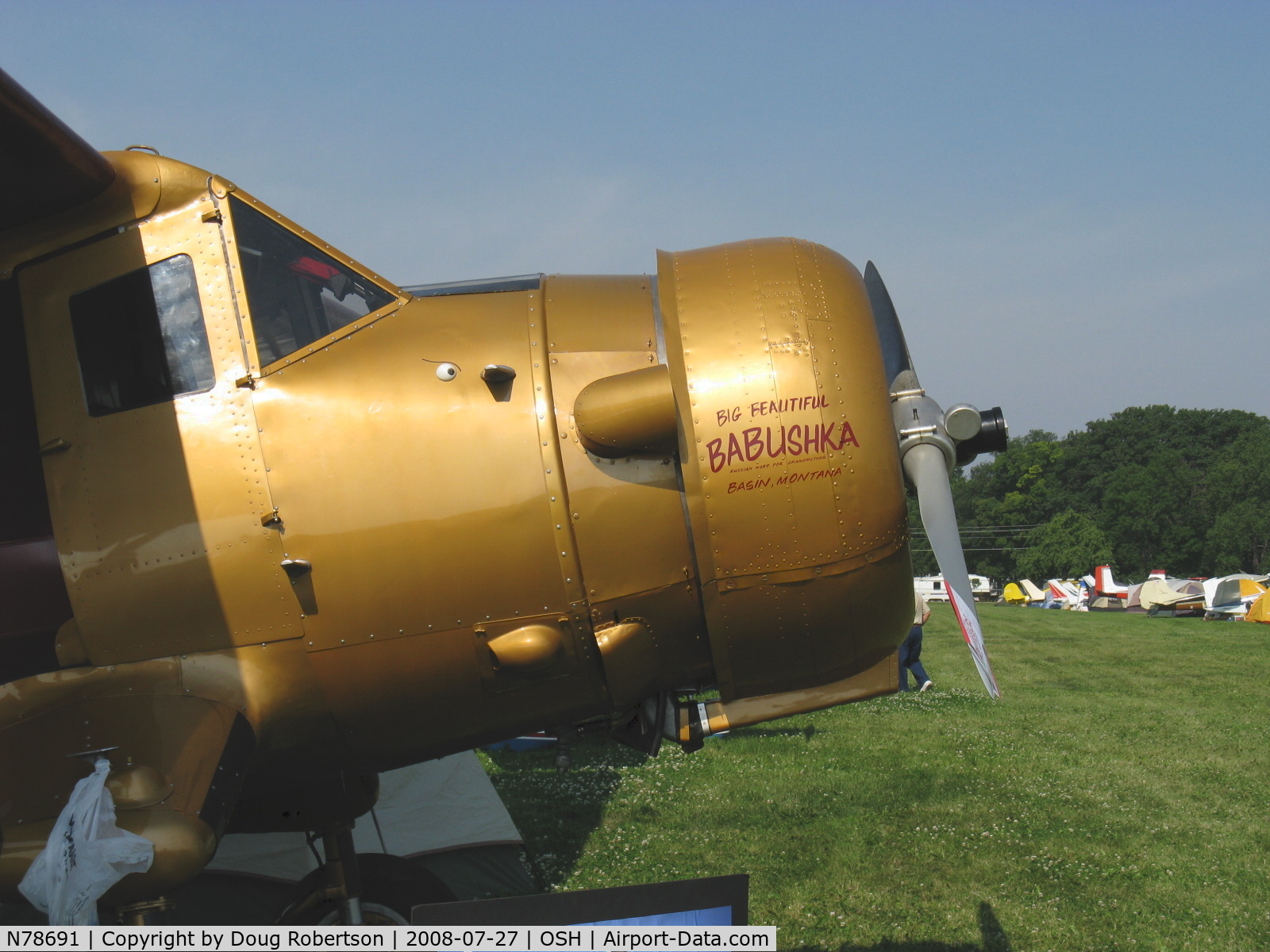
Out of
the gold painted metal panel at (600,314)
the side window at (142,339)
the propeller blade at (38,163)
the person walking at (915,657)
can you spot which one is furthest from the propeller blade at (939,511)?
the person walking at (915,657)

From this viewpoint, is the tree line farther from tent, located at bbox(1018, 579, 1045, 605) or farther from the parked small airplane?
the parked small airplane

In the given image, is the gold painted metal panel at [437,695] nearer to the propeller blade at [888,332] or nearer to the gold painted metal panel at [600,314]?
the gold painted metal panel at [600,314]

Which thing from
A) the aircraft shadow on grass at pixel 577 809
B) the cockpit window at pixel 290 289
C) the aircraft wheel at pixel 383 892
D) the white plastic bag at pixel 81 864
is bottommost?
the aircraft shadow on grass at pixel 577 809

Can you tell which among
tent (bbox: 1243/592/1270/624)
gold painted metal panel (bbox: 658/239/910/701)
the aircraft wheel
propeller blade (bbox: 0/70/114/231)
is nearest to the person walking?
the aircraft wheel

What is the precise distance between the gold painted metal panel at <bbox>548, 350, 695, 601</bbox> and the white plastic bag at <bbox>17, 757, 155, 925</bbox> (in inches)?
71.0

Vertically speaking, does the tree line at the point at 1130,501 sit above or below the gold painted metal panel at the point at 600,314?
below

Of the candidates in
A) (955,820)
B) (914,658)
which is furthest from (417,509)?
(914,658)

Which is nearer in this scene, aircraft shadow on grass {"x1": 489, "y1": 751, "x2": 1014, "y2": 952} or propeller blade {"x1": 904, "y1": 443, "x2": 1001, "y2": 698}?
propeller blade {"x1": 904, "y1": 443, "x2": 1001, "y2": 698}

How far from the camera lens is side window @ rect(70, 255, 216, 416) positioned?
412 centimetres

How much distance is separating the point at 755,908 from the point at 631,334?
434 centimetres

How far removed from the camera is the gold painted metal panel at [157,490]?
393 cm

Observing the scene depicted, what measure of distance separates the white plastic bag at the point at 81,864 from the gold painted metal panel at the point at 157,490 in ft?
2.71

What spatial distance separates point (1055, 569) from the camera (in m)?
81.9

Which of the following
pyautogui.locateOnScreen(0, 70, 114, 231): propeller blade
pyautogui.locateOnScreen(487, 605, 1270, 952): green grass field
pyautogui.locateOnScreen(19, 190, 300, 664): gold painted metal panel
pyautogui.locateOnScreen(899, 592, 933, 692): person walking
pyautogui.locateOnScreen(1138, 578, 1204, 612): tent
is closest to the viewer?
pyautogui.locateOnScreen(0, 70, 114, 231): propeller blade
